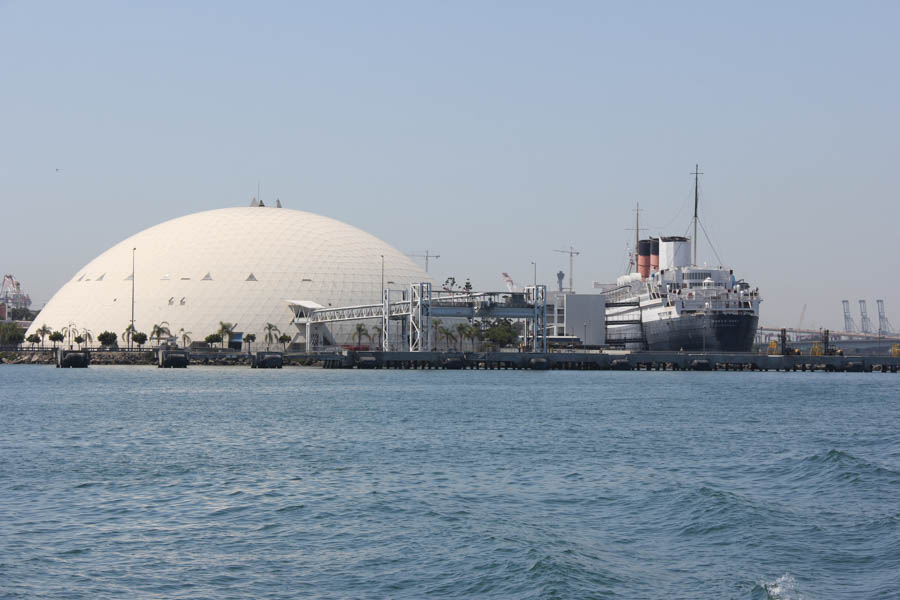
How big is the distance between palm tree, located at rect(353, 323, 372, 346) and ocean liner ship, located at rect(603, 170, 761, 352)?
40376 mm

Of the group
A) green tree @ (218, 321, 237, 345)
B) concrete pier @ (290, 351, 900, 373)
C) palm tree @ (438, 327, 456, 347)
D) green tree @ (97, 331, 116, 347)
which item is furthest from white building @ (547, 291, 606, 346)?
green tree @ (97, 331, 116, 347)

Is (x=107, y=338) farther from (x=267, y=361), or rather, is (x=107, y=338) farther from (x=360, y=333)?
(x=360, y=333)

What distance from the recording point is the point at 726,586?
18297 mm

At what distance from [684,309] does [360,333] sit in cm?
4335

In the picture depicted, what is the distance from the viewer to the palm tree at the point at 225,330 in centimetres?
13612

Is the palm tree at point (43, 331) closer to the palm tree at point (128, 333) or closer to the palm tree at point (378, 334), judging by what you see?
the palm tree at point (128, 333)

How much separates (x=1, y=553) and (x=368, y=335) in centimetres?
12143

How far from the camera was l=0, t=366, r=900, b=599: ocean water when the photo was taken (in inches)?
739

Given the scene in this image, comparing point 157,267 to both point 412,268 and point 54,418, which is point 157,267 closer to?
point 412,268

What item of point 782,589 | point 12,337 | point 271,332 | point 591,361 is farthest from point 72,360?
point 782,589

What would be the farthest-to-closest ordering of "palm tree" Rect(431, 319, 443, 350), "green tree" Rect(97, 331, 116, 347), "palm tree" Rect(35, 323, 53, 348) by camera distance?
"palm tree" Rect(35, 323, 53, 348), "palm tree" Rect(431, 319, 443, 350), "green tree" Rect(97, 331, 116, 347)

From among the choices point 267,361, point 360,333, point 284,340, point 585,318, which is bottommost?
point 267,361

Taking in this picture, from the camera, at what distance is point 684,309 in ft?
453

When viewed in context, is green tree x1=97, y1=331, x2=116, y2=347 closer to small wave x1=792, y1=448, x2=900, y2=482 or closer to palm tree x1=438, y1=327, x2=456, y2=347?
palm tree x1=438, y1=327, x2=456, y2=347
